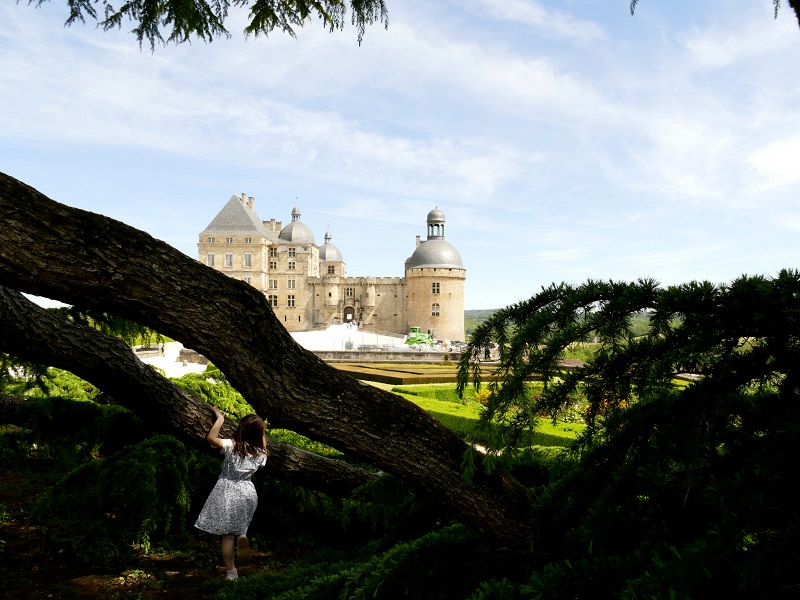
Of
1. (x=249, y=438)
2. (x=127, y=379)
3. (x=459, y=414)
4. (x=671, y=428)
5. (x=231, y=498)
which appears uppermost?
(x=671, y=428)

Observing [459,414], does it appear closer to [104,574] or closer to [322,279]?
[104,574]

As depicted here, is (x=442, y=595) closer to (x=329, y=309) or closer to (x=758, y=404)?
(x=758, y=404)

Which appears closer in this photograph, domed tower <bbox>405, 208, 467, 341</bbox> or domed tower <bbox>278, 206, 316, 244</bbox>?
domed tower <bbox>405, 208, 467, 341</bbox>

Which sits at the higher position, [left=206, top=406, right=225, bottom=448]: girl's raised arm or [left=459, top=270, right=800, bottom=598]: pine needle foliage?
[left=459, top=270, right=800, bottom=598]: pine needle foliage

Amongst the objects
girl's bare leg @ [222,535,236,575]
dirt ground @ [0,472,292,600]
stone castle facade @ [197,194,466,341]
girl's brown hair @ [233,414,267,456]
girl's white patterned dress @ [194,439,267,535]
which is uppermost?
stone castle facade @ [197,194,466,341]

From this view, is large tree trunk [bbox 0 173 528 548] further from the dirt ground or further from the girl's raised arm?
the dirt ground

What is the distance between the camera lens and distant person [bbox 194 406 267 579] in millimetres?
3938

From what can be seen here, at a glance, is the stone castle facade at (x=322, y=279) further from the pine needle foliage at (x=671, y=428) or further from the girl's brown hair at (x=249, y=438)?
the pine needle foliage at (x=671, y=428)

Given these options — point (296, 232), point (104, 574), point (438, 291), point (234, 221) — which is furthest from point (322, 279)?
point (104, 574)

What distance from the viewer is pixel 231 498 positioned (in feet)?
13.1

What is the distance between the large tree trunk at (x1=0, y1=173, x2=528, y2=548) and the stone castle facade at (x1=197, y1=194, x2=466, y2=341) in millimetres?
47671

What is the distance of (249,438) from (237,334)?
2314mm

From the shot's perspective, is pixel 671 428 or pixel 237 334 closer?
pixel 671 428

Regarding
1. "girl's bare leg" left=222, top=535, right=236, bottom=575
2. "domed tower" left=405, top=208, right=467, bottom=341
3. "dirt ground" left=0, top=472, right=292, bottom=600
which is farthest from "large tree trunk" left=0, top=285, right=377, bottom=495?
"domed tower" left=405, top=208, right=467, bottom=341
